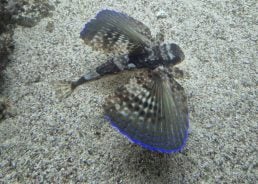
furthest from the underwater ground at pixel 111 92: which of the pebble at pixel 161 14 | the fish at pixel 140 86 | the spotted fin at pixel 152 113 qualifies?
the spotted fin at pixel 152 113

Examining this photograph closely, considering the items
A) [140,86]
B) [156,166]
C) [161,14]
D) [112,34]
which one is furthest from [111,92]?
[161,14]

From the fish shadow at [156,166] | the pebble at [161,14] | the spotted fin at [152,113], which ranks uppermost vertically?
the pebble at [161,14]

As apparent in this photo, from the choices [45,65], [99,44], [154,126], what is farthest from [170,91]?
[45,65]

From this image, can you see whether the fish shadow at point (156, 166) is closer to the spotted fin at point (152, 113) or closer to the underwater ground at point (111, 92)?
the underwater ground at point (111, 92)

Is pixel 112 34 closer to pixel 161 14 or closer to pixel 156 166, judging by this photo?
pixel 161 14

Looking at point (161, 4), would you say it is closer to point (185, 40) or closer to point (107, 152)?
point (185, 40)

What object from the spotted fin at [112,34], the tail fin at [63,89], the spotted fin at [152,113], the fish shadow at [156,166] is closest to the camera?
the spotted fin at [152,113]

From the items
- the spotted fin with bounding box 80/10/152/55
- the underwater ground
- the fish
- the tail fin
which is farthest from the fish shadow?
the spotted fin with bounding box 80/10/152/55
